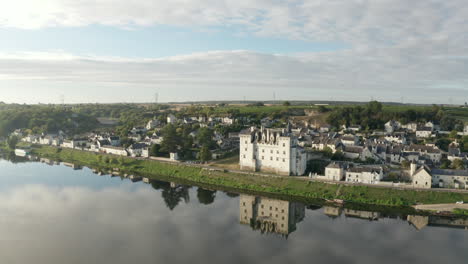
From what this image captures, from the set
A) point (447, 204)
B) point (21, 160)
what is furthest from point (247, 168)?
point (21, 160)

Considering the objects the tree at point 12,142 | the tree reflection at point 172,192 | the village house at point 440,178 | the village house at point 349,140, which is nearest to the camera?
the village house at point 440,178

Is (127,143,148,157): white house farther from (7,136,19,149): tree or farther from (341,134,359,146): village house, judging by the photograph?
→ (7,136,19,149): tree

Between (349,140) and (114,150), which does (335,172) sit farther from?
(114,150)

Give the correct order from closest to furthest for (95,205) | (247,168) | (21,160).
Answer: (95,205) → (247,168) → (21,160)

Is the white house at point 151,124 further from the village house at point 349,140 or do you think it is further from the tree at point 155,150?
the village house at point 349,140

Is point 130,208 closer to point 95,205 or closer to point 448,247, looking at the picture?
point 95,205

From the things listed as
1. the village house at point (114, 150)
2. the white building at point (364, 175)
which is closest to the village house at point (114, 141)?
the village house at point (114, 150)
